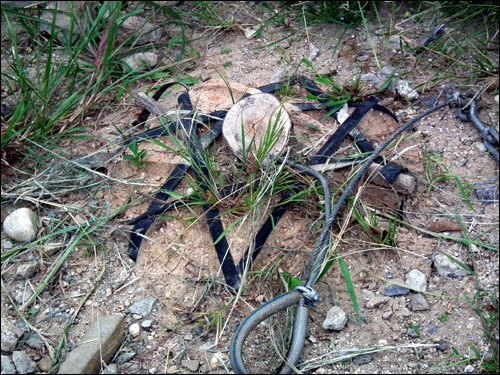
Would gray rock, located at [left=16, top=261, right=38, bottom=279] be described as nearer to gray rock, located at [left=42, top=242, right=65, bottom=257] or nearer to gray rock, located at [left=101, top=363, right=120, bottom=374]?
gray rock, located at [left=42, top=242, right=65, bottom=257]

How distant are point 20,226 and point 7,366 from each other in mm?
612

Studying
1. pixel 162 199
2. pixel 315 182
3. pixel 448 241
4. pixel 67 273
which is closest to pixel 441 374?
pixel 448 241

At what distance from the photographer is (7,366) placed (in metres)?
1.66

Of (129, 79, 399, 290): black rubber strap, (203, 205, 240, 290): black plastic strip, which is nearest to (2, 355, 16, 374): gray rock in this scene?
(129, 79, 399, 290): black rubber strap

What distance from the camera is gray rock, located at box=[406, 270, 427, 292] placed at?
1.83 metres

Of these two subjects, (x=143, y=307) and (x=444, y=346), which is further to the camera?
(x=143, y=307)

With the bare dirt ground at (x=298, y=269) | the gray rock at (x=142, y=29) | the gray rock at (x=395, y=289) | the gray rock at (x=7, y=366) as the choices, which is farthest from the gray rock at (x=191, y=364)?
the gray rock at (x=142, y=29)

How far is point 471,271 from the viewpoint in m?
1.83

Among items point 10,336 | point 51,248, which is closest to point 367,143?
point 51,248

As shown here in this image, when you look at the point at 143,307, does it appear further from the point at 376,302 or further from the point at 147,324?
the point at 376,302

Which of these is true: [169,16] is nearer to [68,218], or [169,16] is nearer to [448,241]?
[68,218]

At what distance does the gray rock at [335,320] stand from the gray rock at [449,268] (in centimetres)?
45

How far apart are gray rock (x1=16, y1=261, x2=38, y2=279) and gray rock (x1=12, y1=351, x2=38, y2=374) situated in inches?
14.1

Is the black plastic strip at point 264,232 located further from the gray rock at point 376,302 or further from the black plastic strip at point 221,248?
the gray rock at point 376,302
